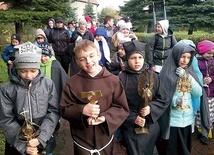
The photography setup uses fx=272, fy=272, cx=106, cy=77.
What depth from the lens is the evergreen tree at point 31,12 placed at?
1376cm

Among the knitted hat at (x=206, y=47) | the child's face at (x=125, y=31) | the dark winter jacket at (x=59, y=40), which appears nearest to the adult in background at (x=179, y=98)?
the knitted hat at (x=206, y=47)

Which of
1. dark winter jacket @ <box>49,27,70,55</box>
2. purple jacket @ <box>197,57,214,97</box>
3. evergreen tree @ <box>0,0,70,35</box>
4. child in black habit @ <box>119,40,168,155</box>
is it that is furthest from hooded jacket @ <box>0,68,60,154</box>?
evergreen tree @ <box>0,0,70,35</box>

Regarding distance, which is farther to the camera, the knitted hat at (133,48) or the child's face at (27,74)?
the knitted hat at (133,48)

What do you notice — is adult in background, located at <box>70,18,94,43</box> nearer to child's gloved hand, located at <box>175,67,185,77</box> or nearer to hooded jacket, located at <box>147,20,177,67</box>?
hooded jacket, located at <box>147,20,177,67</box>

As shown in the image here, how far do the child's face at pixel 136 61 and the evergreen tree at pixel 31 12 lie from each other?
39.4 ft

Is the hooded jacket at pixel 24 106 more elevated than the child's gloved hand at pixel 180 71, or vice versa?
the child's gloved hand at pixel 180 71

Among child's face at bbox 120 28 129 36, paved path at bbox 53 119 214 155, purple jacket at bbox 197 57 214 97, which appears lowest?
paved path at bbox 53 119 214 155

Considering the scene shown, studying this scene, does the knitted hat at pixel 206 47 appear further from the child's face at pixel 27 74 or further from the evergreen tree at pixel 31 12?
the evergreen tree at pixel 31 12

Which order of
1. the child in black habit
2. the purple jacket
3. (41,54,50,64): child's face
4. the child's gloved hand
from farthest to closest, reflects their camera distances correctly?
the purple jacket
(41,54,50,64): child's face
the child's gloved hand
the child in black habit

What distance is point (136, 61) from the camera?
3.00 metres

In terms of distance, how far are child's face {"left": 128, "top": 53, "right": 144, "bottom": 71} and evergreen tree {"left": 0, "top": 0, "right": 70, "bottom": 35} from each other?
12.0 meters

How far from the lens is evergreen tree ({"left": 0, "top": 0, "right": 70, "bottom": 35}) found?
13.8 meters

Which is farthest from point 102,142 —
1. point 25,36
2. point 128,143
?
point 25,36

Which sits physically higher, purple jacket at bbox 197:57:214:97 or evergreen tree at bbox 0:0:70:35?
evergreen tree at bbox 0:0:70:35
